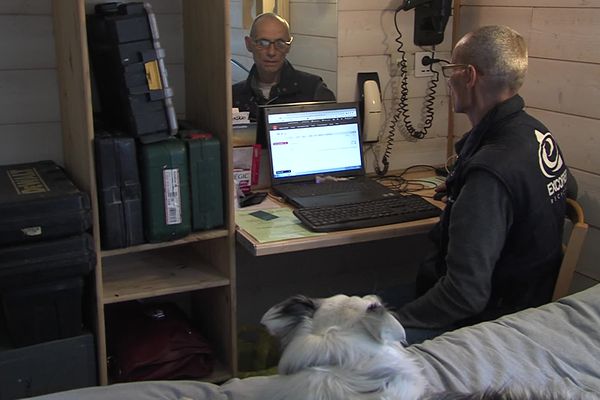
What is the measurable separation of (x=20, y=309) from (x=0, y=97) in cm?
73

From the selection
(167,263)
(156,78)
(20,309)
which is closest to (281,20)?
(156,78)

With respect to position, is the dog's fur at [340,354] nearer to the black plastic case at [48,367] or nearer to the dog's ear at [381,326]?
the dog's ear at [381,326]

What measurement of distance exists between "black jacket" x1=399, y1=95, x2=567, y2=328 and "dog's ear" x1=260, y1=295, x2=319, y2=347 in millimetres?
842

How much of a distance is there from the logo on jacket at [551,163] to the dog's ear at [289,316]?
3.66ft

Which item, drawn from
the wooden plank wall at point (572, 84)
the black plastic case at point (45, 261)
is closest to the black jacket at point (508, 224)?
the wooden plank wall at point (572, 84)

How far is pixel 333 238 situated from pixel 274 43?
900 millimetres

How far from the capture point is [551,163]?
2.35m

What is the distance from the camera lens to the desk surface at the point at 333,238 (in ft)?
7.78

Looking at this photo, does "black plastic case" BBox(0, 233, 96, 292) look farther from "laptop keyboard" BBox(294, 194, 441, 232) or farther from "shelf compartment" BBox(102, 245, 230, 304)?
"laptop keyboard" BBox(294, 194, 441, 232)

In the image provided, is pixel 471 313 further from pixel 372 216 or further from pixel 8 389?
pixel 8 389

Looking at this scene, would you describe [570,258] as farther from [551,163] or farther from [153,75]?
[153,75]

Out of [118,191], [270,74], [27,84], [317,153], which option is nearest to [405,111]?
[317,153]

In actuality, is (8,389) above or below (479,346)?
below

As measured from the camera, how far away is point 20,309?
7.35ft
